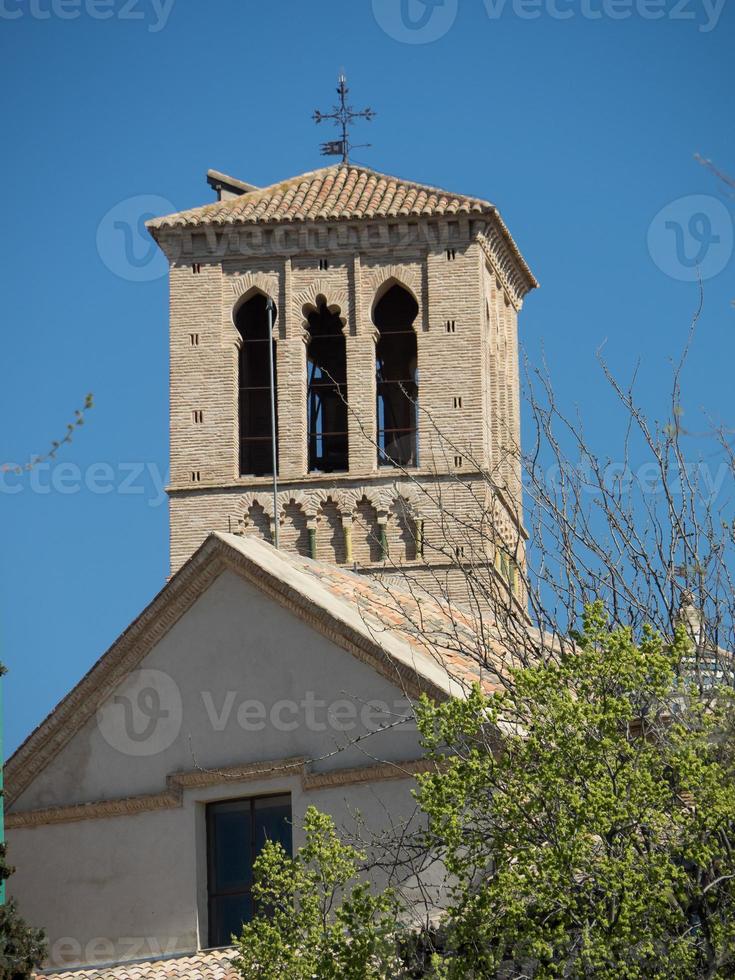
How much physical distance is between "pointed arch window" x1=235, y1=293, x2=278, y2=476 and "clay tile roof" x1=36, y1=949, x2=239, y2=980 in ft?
66.2

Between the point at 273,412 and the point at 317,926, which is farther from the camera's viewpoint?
the point at 273,412

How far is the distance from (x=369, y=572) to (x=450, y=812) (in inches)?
902

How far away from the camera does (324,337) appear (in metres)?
44.8

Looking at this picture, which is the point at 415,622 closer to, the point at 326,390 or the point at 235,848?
the point at 235,848

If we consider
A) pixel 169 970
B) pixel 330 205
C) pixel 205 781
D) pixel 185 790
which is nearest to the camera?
pixel 169 970

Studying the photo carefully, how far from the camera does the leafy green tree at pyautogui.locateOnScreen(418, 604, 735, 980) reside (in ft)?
57.4

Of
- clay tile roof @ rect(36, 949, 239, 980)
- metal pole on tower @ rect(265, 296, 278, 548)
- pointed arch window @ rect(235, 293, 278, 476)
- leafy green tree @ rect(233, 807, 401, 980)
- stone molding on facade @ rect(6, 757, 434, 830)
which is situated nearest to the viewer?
leafy green tree @ rect(233, 807, 401, 980)

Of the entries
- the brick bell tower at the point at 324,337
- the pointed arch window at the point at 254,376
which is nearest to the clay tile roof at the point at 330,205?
the brick bell tower at the point at 324,337

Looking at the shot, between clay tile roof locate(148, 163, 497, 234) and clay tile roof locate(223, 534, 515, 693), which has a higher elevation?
clay tile roof locate(148, 163, 497, 234)

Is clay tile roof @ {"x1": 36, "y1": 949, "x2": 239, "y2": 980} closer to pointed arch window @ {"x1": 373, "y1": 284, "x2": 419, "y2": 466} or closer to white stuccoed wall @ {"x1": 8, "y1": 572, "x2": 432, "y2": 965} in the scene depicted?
white stuccoed wall @ {"x1": 8, "y1": 572, "x2": 432, "y2": 965}

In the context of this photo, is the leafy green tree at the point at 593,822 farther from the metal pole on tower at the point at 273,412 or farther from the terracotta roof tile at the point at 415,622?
the metal pole on tower at the point at 273,412

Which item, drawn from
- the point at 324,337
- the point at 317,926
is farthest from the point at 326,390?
the point at 317,926

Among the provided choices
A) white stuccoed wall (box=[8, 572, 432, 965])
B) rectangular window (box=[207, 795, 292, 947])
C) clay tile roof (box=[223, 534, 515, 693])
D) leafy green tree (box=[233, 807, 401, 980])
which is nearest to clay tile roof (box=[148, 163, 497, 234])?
clay tile roof (box=[223, 534, 515, 693])

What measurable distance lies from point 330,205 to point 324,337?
2.58 meters
